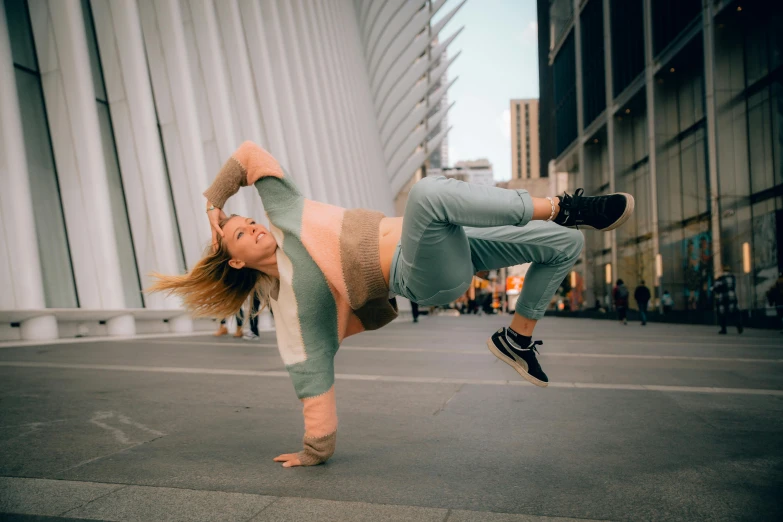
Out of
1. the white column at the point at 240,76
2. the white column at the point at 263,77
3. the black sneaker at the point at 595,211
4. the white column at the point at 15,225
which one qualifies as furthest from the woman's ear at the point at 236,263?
the white column at the point at 263,77

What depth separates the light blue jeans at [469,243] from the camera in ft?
8.69

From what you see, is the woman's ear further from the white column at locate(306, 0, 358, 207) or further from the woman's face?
the white column at locate(306, 0, 358, 207)

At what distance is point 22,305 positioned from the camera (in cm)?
1009

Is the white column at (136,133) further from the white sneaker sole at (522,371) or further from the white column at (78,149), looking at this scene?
the white sneaker sole at (522,371)

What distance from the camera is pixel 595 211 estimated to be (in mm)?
2842

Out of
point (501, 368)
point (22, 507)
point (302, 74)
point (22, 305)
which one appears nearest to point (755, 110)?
point (302, 74)

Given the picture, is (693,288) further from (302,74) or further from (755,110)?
(302,74)

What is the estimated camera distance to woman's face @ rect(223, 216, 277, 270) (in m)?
3.11

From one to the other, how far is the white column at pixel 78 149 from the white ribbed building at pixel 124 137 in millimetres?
25

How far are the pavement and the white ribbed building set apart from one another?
5602 mm

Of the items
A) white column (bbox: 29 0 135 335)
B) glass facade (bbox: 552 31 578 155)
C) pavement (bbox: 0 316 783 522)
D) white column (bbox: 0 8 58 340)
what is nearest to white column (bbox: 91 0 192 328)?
white column (bbox: 29 0 135 335)

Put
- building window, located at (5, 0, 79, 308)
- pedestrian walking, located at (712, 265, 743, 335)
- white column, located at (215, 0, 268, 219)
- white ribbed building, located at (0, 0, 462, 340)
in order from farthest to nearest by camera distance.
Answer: white column, located at (215, 0, 268, 219), pedestrian walking, located at (712, 265, 743, 335), building window, located at (5, 0, 79, 308), white ribbed building, located at (0, 0, 462, 340)

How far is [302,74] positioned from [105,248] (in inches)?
577

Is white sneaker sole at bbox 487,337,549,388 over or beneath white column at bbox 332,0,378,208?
beneath
